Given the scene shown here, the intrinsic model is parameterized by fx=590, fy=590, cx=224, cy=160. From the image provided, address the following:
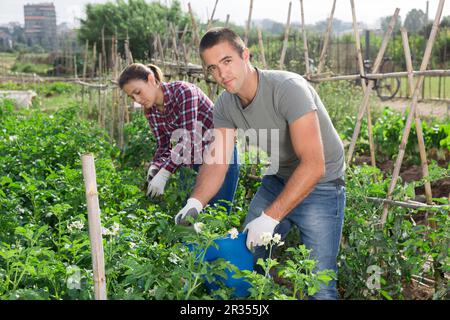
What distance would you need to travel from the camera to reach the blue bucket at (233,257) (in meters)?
2.13

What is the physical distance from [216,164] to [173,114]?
904 mm

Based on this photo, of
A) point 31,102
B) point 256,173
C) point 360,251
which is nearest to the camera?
point 360,251

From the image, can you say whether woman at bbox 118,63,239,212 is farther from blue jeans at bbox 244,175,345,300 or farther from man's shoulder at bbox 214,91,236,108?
blue jeans at bbox 244,175,345,300

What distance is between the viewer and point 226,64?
2.47 m

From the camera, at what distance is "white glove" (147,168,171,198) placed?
3.57 meters

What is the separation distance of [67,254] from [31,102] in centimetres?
1109

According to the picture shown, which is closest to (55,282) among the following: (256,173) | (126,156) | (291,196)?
(291,196)

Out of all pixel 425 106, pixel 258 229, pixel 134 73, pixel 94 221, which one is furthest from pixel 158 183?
pixel 425 106

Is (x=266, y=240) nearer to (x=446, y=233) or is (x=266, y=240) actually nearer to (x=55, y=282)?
(x=55, y=282)

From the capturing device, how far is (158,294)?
72.5 inches

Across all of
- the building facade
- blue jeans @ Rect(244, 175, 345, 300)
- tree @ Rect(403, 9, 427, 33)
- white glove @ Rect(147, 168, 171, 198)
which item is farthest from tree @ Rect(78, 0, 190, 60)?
blue jeans @ Rect(244, 175, 345, 300)

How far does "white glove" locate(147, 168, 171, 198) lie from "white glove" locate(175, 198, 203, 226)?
2.81 feet

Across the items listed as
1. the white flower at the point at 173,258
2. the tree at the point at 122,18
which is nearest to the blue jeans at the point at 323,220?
the white flower at the point at 173,258

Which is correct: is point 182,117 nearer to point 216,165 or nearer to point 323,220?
point 216,165
